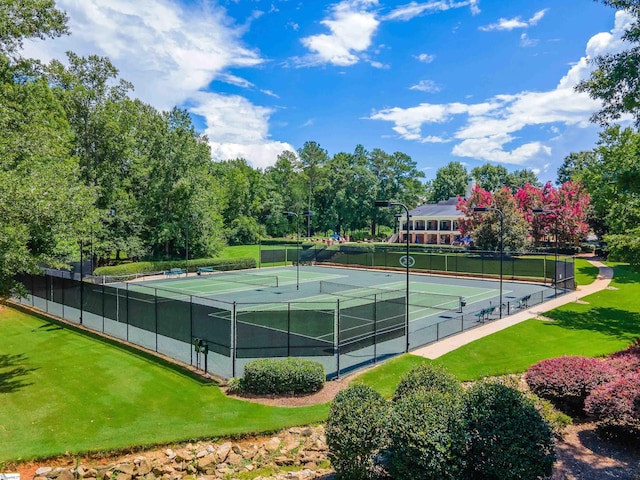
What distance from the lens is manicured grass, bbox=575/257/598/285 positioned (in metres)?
37.3

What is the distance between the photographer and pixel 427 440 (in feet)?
21.4

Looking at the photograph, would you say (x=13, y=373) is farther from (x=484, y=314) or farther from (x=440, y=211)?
(x=440, y=211)

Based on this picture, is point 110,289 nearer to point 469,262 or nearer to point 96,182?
point 96,182

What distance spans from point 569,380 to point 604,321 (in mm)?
16118

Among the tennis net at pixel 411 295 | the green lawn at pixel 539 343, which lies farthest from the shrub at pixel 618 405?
the tennis net at pixel 411 295

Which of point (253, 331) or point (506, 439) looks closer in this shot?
point (506, 439)

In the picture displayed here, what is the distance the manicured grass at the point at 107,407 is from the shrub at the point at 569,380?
5.95 m

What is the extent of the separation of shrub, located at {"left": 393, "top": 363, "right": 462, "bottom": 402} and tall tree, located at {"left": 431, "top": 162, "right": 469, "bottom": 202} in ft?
312

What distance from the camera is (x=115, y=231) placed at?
148ft

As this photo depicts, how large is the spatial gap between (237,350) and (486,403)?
10.8 m

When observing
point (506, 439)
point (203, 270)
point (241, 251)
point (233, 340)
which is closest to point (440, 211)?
point (241, 251)

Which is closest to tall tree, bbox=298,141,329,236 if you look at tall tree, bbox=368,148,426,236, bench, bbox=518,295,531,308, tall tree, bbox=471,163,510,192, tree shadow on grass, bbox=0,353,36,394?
tall tree, bbox=368,148,426,236

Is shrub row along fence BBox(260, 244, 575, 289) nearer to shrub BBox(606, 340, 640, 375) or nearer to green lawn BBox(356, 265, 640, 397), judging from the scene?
green lawn BBox(356, 265, 640, 397)

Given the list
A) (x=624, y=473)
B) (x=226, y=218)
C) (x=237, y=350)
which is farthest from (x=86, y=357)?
(x=226, y=218)
